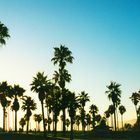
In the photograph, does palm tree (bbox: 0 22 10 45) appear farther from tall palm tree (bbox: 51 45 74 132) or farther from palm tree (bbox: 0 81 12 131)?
palm tree (bbox: 0 81 12 131)

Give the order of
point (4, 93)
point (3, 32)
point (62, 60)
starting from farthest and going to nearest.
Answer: point (4, 93) < point (62, 60) < point (3, 32)

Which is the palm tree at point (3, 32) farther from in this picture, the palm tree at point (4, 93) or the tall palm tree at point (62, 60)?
the palm tree at point (4, 93)

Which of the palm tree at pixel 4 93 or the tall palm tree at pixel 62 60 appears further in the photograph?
the palm tree at pixel 4 93

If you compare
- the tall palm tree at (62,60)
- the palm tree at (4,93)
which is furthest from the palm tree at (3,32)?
the palm tree at (4,93)

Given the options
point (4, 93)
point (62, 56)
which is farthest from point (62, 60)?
point (4, 93)

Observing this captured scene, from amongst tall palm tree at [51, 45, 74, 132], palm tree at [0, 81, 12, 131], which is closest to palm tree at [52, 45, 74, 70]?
tall palm tree at [51, 45, 74, 132]

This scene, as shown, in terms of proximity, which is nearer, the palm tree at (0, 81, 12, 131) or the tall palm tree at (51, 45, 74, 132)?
the tall palm tree at (51, 45, 74, 132)

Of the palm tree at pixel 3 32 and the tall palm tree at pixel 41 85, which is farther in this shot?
the tall palm tree at pixel 41 85

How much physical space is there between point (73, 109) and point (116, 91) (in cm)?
3065

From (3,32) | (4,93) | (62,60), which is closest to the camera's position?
(3,32)

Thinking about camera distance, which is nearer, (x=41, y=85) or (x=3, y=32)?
(x=3, y=32)

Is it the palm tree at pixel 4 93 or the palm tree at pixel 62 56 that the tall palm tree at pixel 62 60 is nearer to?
the palm tree at pixel 62 56

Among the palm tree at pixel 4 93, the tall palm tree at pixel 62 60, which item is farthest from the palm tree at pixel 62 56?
the palm tree at pixel 4 93

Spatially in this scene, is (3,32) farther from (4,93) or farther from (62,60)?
(4,93)
